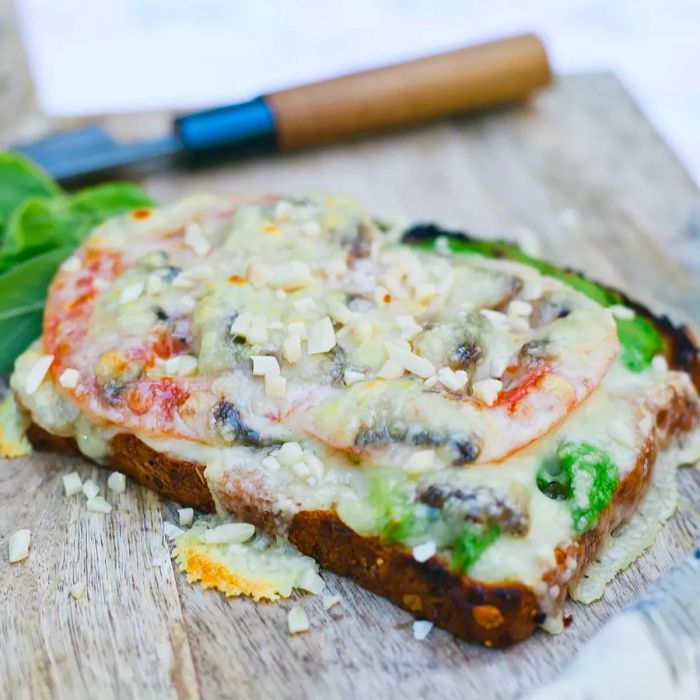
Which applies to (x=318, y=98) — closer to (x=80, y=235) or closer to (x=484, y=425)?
(x=80, y=235)

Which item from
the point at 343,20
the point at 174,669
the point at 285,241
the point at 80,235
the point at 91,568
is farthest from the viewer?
the point at 343,20

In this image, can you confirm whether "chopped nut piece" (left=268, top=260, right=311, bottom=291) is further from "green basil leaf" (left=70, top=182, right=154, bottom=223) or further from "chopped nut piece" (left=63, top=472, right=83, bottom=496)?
"green basil leaf" (left=70, top=182, right=154, bottom=223)

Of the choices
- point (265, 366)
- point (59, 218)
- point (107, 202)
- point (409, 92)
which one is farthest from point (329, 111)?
point (265, 366)

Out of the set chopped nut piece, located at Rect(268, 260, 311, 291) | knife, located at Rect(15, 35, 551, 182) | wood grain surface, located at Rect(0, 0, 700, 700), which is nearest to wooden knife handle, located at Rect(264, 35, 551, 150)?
knife, located at Rect(15, 35, 551, 182)

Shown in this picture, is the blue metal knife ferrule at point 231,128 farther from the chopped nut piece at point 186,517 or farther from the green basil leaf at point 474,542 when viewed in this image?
the green basil leaf at point 474,542

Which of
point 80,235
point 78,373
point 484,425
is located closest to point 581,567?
point 484,425
